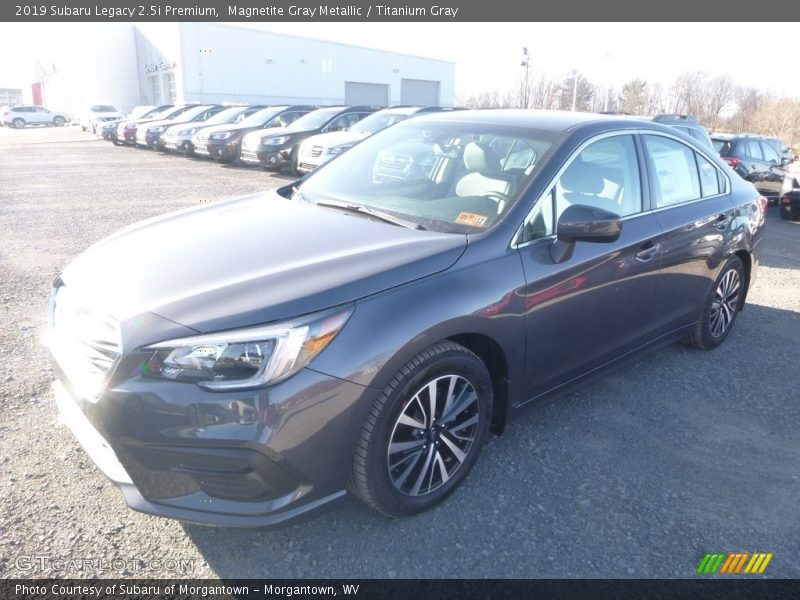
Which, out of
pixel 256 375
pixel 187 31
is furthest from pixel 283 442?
pixel 187 31

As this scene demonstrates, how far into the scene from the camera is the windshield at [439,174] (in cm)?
310

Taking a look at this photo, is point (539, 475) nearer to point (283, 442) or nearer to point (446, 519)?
point (446, 519)

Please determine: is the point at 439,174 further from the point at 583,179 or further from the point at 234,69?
the point at 234,69

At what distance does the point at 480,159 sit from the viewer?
341cm

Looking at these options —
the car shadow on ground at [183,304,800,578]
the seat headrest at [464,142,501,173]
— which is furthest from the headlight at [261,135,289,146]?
the car shadow on ground at [183,304,800,578]

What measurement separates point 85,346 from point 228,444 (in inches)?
30.6

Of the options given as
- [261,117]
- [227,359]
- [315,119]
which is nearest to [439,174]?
[227,359]

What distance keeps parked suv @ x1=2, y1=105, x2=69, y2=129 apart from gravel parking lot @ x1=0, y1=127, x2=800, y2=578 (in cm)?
4905

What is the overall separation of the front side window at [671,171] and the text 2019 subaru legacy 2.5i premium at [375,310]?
21mm

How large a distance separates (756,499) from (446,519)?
60.6 inches

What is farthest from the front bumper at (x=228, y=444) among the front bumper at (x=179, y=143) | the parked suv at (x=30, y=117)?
the parked suv at (x=30, y=117)

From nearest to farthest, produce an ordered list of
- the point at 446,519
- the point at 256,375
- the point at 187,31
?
the point at 256,375, the point at 446,519, the point at 187,31

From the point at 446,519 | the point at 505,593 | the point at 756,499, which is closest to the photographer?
the point at 505,593

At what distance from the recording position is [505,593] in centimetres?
237
